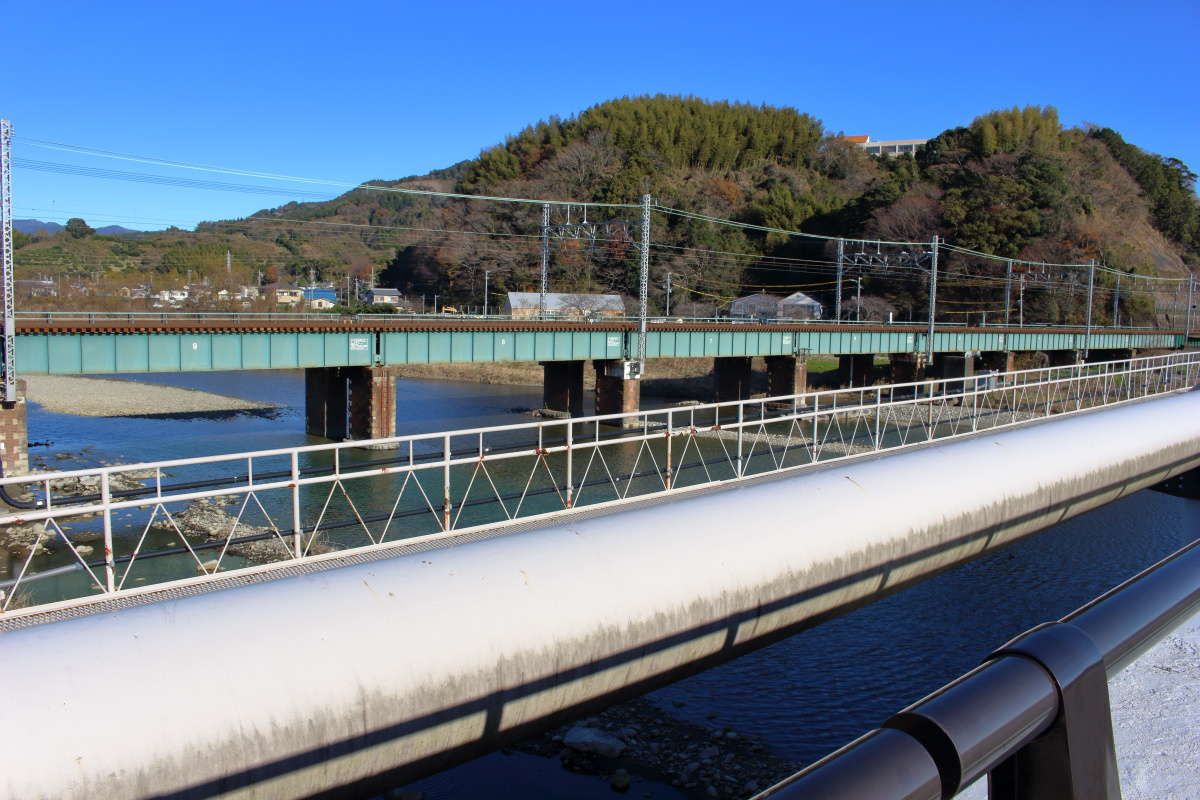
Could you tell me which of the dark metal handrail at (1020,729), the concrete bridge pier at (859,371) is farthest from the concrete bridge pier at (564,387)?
the dark metal handrail at (1020,729)

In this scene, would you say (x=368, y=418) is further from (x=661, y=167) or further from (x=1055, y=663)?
(x=661, y=167)

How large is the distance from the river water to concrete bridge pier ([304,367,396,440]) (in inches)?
326

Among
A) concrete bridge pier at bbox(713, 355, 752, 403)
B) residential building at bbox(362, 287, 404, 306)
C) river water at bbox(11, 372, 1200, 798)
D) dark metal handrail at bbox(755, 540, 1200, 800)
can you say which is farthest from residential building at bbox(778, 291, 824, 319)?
dark metal handrail at bbox(755, 540, 1200, 800)

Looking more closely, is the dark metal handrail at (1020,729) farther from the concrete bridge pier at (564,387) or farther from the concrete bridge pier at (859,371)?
the concrete bridge pier at (859,371)

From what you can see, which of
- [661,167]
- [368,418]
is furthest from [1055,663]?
[661,167]

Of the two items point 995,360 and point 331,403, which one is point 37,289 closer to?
point 331,403

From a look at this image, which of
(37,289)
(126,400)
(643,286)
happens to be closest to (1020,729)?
(643,286)

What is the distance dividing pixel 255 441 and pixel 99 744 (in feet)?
113

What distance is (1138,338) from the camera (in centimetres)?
7562

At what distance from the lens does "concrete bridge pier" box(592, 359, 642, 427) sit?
47.9 m

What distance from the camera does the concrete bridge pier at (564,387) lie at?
51188mm

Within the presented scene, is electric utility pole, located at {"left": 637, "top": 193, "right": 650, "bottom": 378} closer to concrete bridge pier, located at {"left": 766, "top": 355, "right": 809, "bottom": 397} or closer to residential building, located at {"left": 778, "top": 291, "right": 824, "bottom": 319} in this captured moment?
concrete bridge pier, located at {"left": 766, "top": 355, "right": 809, "bottom": 397}

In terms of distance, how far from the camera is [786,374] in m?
57.6

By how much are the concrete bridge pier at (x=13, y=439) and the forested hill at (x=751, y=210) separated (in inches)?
1478
